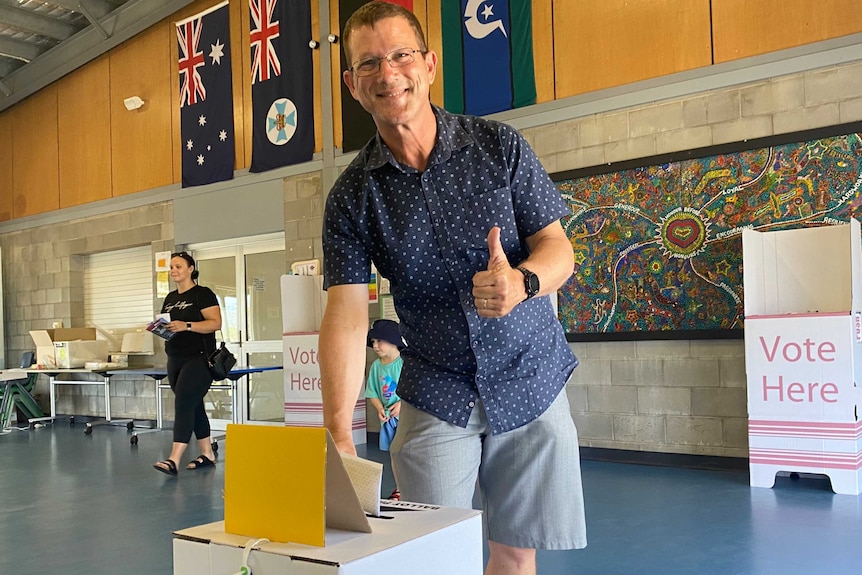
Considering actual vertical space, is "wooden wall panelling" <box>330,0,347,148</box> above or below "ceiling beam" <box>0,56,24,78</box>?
below

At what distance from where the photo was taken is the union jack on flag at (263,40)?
8023mm

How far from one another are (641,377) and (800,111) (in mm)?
2021

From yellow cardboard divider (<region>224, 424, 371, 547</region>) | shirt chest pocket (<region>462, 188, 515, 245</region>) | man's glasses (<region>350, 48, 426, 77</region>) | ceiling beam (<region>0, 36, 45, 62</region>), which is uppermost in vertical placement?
ceiling beam (<region>0, 36, 45, 62</region>)

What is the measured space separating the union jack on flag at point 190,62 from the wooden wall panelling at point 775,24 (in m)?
5.73

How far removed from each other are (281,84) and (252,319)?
251cm

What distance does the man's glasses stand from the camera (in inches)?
60.2

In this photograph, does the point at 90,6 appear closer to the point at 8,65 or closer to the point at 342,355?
the point at 8,65

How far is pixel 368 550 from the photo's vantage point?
1001 millimetres

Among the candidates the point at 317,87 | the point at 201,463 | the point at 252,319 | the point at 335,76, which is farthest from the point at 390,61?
the point at 252,319

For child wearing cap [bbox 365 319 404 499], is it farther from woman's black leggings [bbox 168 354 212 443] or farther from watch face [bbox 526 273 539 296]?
watch face [bbox 526 273 539 296]

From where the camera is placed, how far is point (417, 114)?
1609mm

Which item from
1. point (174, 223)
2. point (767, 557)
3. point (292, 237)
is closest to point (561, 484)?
point (767, 557)

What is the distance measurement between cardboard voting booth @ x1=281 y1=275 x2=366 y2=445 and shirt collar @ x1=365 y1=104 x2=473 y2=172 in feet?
16.0

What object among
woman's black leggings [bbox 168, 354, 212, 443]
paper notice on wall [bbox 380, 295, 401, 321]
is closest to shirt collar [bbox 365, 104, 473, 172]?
woman's black leggings [bbox 168, 354, 212, 443]
